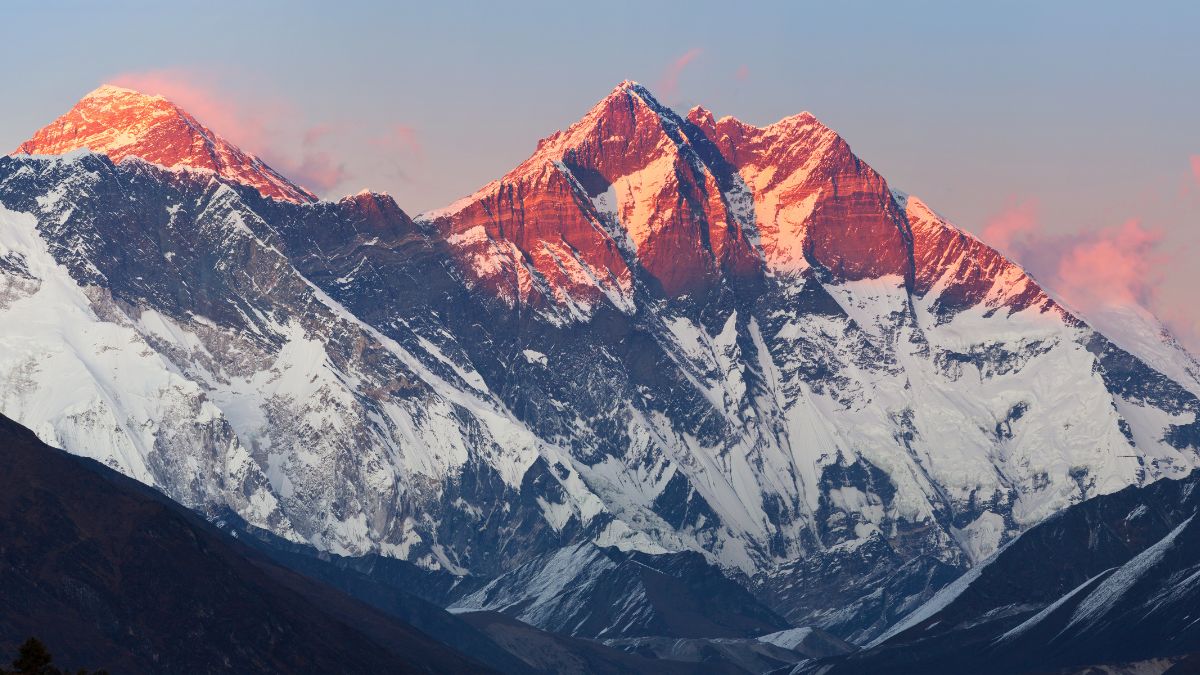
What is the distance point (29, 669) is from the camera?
163 metres

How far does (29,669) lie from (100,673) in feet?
69.8

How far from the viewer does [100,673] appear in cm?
18375

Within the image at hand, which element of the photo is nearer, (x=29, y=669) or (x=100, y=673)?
(x=29, y=669)
